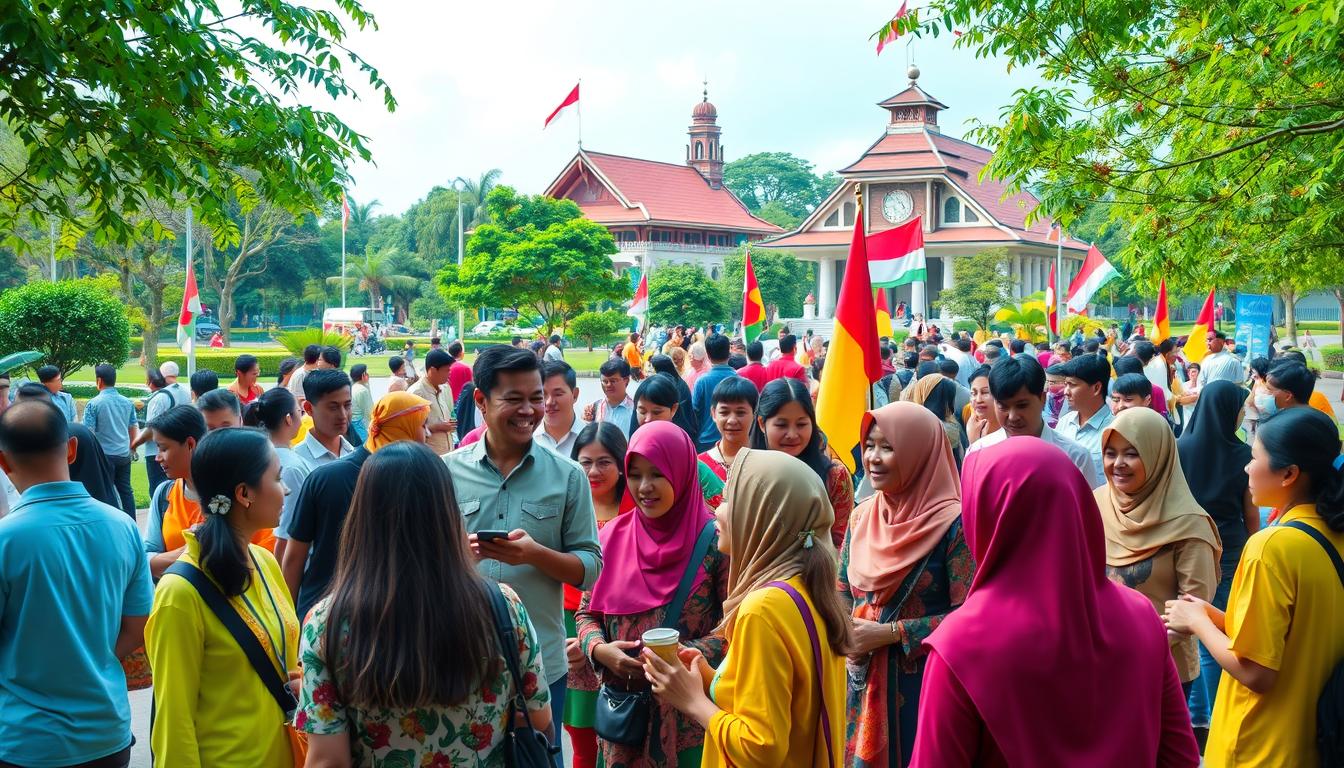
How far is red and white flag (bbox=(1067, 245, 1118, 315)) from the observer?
16.4 meters

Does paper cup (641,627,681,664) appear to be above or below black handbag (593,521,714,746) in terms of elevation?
above

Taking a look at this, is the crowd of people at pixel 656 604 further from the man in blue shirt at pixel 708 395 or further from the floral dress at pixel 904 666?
the man in blue shirt at pixel 708 395

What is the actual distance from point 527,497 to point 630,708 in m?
0.74

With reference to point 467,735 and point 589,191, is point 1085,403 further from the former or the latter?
point 589,191

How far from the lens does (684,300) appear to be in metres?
43.2

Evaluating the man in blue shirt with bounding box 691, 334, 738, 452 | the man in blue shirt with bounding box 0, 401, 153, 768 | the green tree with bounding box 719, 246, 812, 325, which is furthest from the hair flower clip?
the green tree with bounding box 719, 246, 812, 325

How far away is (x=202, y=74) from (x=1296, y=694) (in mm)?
5978

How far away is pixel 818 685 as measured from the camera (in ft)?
8.53

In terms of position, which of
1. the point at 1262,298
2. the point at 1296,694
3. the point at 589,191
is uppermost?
the point at 589,191

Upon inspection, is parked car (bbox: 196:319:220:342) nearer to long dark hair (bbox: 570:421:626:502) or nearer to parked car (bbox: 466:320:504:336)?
parked car (bbox: 466:320:504:336)

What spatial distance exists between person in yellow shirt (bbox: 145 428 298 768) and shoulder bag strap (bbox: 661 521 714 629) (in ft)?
3.91

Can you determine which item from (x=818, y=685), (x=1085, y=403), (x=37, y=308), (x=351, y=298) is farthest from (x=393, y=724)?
(x=351, y=298)

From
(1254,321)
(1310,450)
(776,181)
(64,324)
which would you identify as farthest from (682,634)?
(776,181)

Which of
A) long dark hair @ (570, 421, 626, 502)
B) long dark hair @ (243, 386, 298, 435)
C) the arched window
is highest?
the arched window
